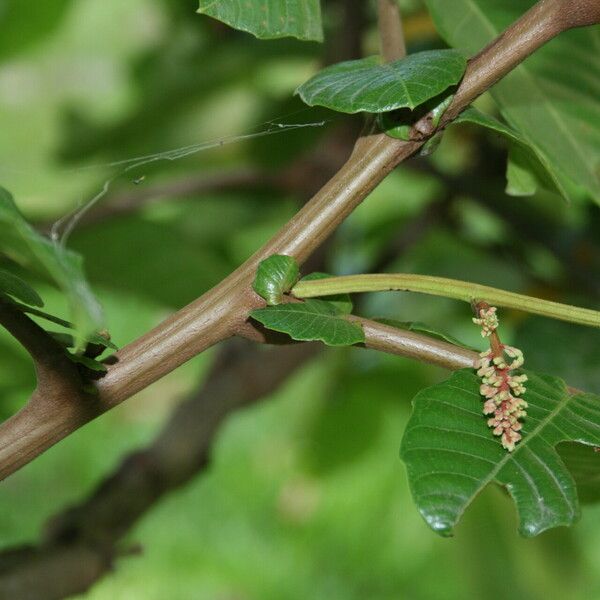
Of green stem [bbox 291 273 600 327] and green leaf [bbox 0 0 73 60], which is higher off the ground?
green leaf [bbox 0 0 73 60]

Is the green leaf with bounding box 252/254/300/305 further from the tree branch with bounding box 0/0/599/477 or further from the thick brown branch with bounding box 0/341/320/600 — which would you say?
the thick brown branch with bounding box 0/341/320/600

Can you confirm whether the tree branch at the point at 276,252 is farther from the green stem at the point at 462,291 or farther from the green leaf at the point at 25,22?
the green leaf at the point at 25,22

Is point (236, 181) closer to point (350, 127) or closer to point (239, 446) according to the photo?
point (350, 127)

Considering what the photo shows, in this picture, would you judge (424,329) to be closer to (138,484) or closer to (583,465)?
(583,465)

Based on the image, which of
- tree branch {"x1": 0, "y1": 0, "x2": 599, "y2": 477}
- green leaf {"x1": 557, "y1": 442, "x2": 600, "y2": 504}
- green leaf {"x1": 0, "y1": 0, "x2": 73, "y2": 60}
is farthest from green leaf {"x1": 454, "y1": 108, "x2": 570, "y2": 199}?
green leaf {"x1": 0, "y1": 0, "x2": 73, "y2": 60}

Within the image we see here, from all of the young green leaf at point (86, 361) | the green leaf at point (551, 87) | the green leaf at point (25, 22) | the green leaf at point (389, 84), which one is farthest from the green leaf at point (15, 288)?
the green leaf at point (25, 22)

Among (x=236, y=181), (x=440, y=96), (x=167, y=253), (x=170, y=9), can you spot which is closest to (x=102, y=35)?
(x=170, y=9)

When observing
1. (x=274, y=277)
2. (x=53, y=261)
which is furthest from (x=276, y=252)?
(x=53, y=261)
